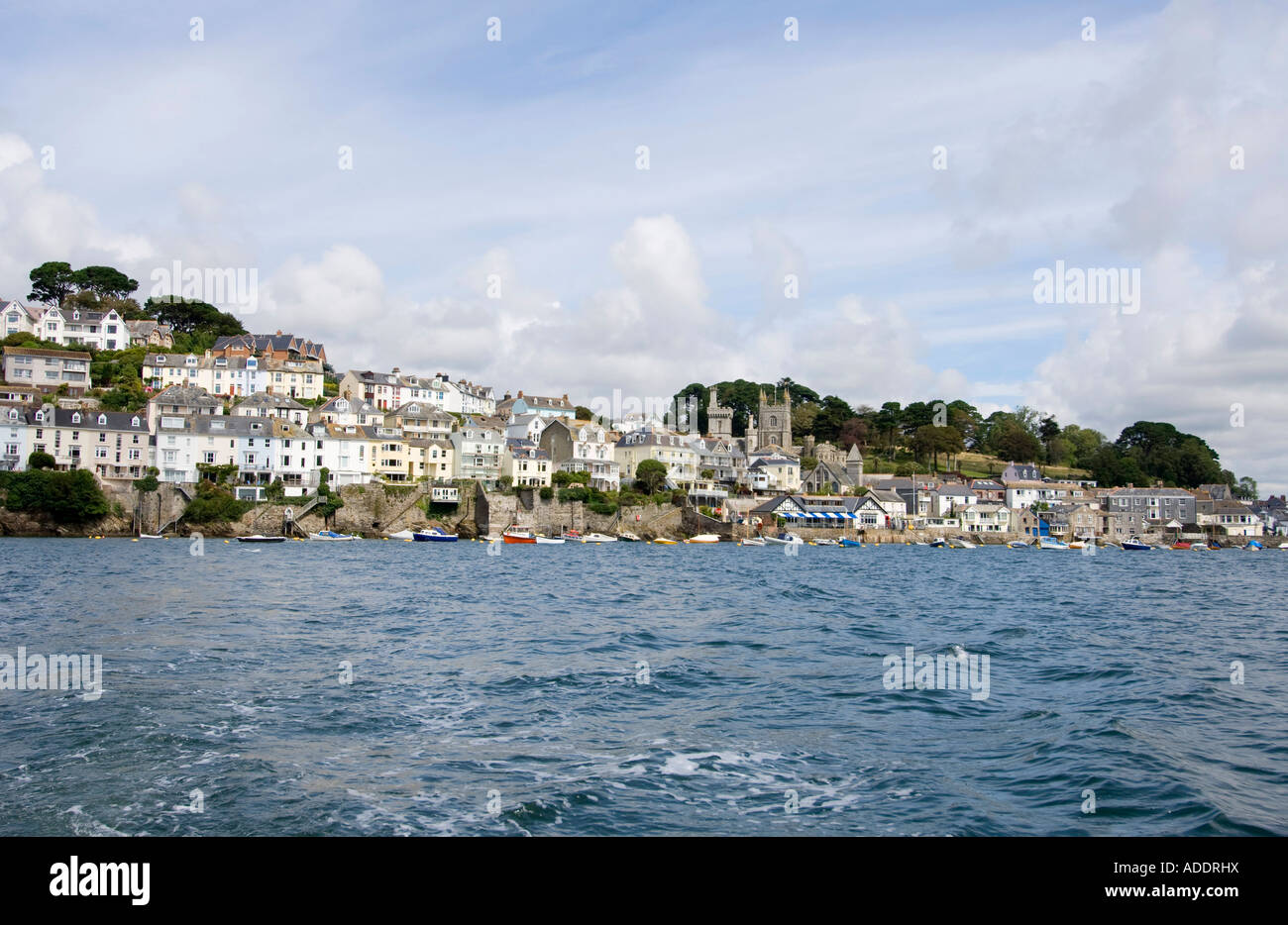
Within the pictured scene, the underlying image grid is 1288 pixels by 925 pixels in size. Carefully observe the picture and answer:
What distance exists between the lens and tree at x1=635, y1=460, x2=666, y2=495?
307ft

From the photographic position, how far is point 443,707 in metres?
14.4

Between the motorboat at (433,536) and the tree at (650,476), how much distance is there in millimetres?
22526

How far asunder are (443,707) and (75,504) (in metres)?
Result: 66.8

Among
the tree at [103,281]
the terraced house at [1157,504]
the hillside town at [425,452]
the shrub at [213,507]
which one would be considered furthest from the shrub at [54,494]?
the terraced house at [1157,504]

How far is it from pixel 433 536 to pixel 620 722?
65214mm

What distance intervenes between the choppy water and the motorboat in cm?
4668

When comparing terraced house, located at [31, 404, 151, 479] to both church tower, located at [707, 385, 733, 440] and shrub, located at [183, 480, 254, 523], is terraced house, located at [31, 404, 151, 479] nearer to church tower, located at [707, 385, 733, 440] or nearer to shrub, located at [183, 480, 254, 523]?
shrub, located at [183, 480, 254, 523]

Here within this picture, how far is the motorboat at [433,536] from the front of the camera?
76.6 meters

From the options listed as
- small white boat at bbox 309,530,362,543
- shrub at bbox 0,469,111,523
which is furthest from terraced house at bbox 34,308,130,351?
small white boat at bbox 309,530,362,543

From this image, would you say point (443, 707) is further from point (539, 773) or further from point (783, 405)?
point (783, 405)
